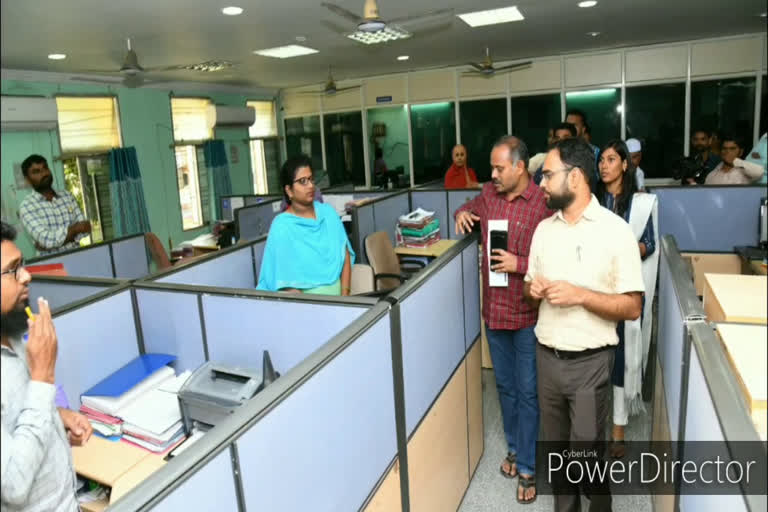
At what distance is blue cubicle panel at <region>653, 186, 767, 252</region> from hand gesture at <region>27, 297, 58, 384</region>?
14.1ft

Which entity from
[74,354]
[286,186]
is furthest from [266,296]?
[286,186]

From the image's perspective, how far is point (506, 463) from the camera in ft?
9.02

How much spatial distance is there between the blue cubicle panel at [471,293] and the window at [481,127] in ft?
21.2

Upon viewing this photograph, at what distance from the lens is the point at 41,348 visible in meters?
0.73

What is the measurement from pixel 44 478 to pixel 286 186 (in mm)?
1862

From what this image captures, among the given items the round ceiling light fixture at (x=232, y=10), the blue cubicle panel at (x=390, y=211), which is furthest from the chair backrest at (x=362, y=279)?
the round ceiling light fixture at (x=232, y=10)

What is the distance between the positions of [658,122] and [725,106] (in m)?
0.84

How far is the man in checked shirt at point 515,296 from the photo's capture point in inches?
89.4

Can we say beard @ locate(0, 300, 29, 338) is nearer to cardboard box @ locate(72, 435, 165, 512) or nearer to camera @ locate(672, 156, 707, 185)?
cardboard box @ locate(72, 435, 165, 512)

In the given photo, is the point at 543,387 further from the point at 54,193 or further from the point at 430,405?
the point at 54,193

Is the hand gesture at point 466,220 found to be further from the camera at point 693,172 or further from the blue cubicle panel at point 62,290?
A: the camera at point 693,172

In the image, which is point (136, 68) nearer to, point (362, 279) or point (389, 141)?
point (362, 279)

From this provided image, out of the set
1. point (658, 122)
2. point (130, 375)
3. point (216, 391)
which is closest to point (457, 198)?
point (130, 375)

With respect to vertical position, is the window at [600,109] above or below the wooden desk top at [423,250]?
above
